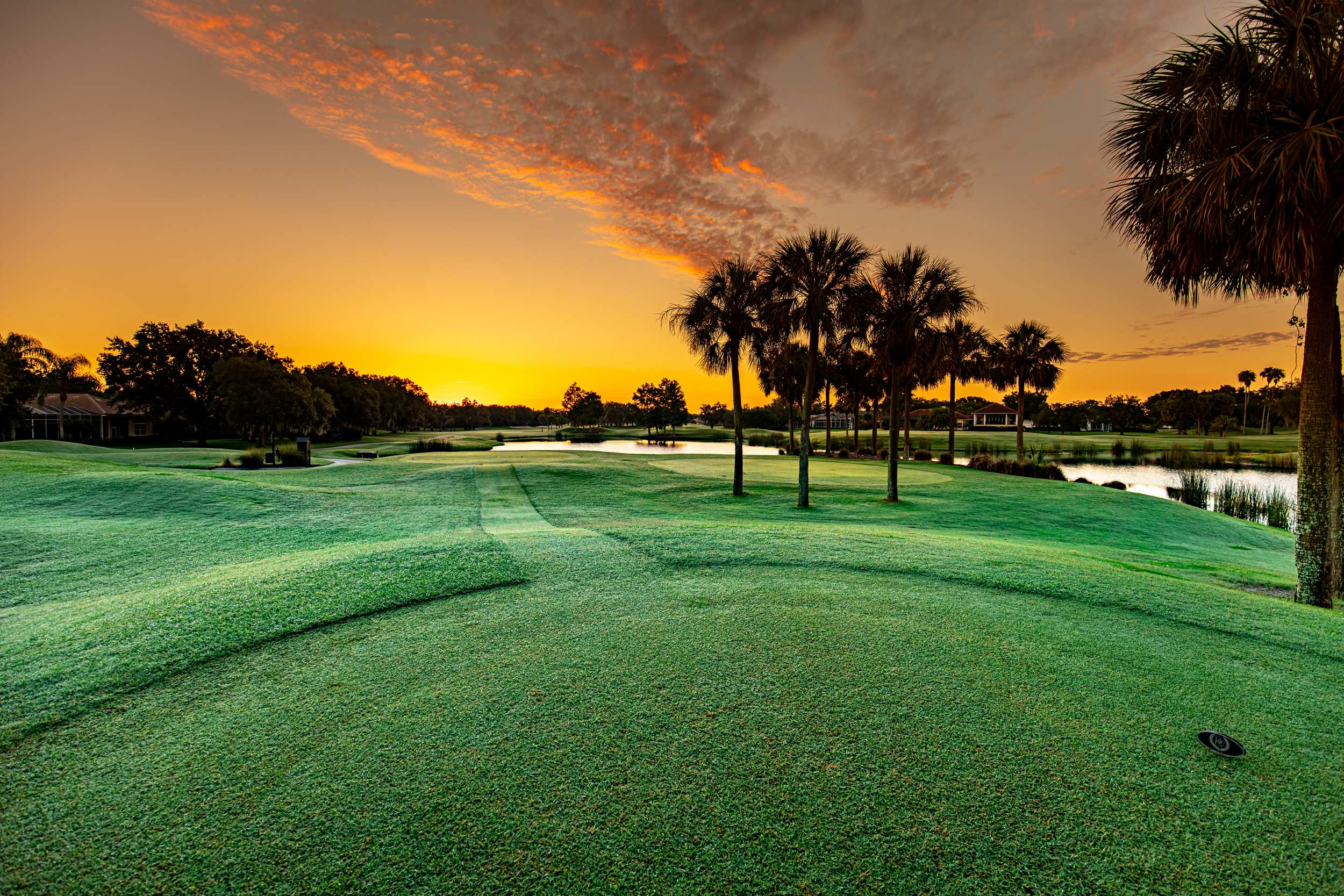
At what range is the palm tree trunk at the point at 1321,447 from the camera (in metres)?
7.93

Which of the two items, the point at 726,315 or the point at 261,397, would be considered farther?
the point at 261,397

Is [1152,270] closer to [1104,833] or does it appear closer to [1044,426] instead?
[1104,833]

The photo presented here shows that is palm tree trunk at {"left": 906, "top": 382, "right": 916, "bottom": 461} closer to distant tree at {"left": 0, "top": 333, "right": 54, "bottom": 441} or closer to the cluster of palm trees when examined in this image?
the cluster of palm trees

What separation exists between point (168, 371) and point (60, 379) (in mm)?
29024

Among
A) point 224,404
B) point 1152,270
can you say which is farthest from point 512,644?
→ point 224,404

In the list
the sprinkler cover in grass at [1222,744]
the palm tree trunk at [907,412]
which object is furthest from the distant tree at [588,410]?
the sprinkler cover in grass at [1222,744]

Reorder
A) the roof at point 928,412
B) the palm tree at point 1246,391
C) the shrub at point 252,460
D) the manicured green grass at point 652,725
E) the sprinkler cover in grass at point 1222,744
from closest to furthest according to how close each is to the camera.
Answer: the manicured green grass at point 652,725, the sprinkler cover in grass at point 1222,744, the shrub at point 252,460, the palm tree at point 1246,391, the roof at point 928,412

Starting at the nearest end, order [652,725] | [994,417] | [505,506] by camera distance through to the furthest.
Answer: [652,725], [505,506], [994,417]

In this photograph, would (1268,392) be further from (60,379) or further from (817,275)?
(60,379)

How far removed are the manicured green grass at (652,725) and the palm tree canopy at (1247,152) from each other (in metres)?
5.70

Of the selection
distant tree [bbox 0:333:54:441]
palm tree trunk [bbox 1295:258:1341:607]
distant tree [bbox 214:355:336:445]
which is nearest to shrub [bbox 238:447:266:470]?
distant tree [bbox 214:355:336:445]

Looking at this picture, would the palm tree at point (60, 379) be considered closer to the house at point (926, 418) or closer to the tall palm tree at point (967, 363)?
the tall palm tree at point (967, 363)

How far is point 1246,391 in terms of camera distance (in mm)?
95750

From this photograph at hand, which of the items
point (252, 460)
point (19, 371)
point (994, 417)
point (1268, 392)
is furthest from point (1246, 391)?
point (19, 371)
